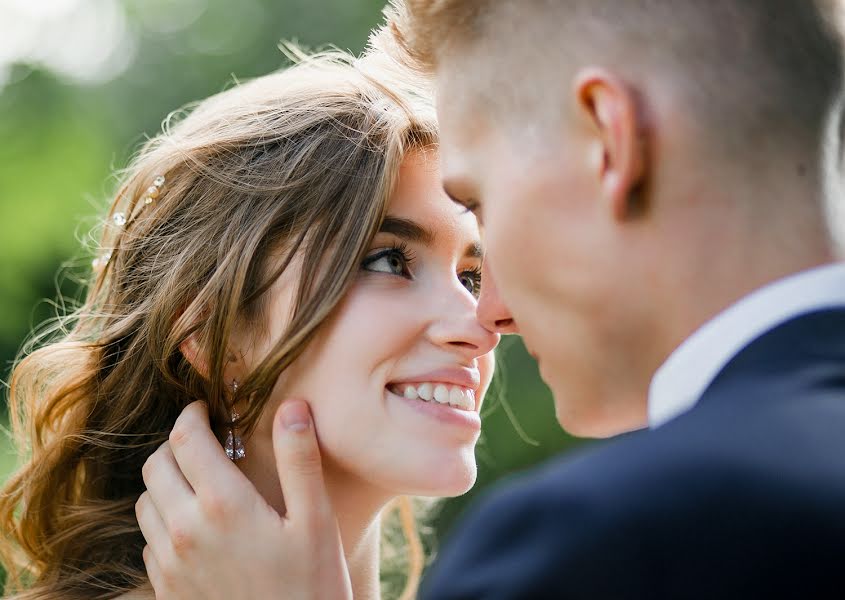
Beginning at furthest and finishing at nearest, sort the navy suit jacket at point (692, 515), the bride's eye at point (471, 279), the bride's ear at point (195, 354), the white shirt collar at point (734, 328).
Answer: the bride's eye at point (471, 279) → the bride's ear at point (195, 354) → the white shirt collar at point (734, 328) → the navy suit jacket at point (692, 515)

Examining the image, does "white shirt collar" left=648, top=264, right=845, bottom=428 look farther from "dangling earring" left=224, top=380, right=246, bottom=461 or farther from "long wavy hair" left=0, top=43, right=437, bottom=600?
"dangling earring" left=224, top=380, right=246, bottom=461

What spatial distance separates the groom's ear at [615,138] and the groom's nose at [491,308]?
2.81ft

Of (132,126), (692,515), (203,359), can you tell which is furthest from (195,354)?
(132,126)

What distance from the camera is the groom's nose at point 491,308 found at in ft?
8.70

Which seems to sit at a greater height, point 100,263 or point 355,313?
point 100,263

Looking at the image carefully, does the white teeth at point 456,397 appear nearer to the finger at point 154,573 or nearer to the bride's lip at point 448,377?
the bride's lip at point 448,377

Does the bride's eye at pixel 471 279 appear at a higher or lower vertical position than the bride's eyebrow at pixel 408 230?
lower

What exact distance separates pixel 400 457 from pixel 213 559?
1.90 feet

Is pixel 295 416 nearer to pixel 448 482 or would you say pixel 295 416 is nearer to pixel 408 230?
pixel 448 482

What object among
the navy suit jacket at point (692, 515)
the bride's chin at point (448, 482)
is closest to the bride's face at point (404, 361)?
the bride's chin at point (448, 482)

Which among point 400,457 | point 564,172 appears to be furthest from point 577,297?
point 400,457

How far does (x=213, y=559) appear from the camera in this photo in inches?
106

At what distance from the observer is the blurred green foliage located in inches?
436

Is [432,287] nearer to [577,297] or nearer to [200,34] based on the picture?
[577,297]
